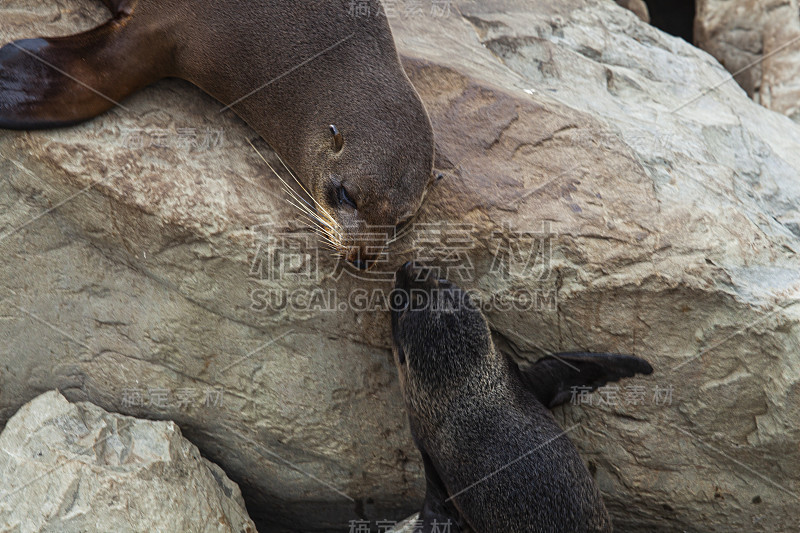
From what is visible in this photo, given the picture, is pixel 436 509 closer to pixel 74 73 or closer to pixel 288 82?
pixel 288 82

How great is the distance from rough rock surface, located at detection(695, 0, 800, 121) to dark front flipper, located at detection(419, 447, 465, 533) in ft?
19.2

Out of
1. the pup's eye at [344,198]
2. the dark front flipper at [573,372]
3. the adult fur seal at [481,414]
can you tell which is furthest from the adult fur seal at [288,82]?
the dark front flipper at [573,372]

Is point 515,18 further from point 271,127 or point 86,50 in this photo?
point 86,50

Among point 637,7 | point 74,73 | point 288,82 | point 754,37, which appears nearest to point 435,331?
point 288,82

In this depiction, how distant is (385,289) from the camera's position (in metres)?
4.28

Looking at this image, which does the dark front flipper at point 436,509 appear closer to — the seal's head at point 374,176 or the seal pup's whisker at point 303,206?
the seal's head at point 374,176

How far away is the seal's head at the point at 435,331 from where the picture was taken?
407cm

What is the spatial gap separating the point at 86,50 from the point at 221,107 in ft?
2.46

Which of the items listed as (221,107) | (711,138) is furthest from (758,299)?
(221,107)

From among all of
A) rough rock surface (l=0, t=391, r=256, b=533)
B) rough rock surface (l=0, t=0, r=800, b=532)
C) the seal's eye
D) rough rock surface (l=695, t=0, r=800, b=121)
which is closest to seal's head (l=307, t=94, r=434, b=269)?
the seal's eye

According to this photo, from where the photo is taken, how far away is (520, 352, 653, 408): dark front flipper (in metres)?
4.09

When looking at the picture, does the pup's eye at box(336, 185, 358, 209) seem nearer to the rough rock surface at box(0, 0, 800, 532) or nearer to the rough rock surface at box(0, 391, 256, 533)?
the rough rock surface at box(0, 0, 800, 532)

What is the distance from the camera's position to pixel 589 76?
5.50 meters

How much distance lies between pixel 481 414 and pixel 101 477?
197cm
